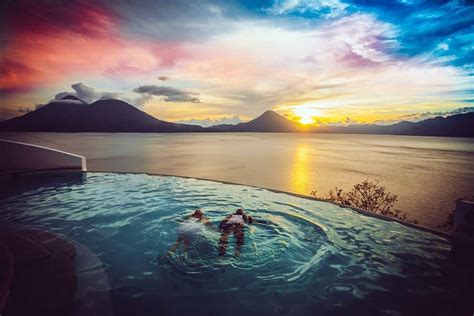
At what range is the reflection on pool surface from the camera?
382 centimetres

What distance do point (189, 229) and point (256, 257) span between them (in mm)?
2026

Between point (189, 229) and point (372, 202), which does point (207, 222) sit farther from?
point (372, 202)

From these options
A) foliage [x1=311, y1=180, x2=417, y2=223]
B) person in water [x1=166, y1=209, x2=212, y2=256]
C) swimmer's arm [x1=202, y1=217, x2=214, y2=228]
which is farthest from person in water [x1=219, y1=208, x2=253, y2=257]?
foliage [x1=311, y1=180, x2=417, y2=223]

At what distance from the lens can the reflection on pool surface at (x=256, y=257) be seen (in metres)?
3.82

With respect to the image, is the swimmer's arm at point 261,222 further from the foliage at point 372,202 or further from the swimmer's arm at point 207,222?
the foliage at point 372,202

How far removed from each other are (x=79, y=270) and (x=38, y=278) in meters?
0.59

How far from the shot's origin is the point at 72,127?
189375 mm

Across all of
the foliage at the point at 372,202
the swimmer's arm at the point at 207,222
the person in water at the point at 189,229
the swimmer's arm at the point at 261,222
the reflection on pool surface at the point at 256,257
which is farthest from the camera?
the foliage at the point at 372,202

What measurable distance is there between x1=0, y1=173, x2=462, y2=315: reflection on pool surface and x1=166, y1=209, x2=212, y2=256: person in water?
19cm

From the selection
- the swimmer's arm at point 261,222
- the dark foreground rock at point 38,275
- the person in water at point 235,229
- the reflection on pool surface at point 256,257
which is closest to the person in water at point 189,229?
the reflection on pool surface at point 256,257

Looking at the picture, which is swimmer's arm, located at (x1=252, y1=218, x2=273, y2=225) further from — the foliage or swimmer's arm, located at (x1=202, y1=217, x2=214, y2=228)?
the foliage

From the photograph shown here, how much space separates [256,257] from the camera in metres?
5.25

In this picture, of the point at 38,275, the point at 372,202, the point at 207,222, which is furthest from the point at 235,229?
the point at 372,202

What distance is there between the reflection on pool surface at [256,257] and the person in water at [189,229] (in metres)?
0.19
